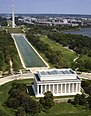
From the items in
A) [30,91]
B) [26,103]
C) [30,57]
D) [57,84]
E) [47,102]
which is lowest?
[30,57]

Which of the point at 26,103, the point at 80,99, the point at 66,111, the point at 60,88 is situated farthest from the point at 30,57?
the point at 66,111

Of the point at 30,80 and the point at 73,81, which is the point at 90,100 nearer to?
the point at 73,81

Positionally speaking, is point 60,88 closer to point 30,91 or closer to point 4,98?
point 30,91

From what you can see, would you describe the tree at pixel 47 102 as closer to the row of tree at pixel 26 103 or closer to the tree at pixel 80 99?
the row of tree at pixel 26 103

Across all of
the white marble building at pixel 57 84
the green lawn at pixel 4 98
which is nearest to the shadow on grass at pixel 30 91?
the white marble building at pixel 57 84

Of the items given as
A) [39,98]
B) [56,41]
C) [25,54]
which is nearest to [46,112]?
[39,98]

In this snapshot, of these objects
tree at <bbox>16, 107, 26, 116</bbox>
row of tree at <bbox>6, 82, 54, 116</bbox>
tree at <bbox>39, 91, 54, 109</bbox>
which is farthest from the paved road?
tree at <bbox>16, 107, 26, 116</bbox>

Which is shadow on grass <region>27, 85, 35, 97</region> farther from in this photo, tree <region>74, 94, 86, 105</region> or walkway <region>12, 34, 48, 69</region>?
walkway <region>12, 34, 48, 69</region>
